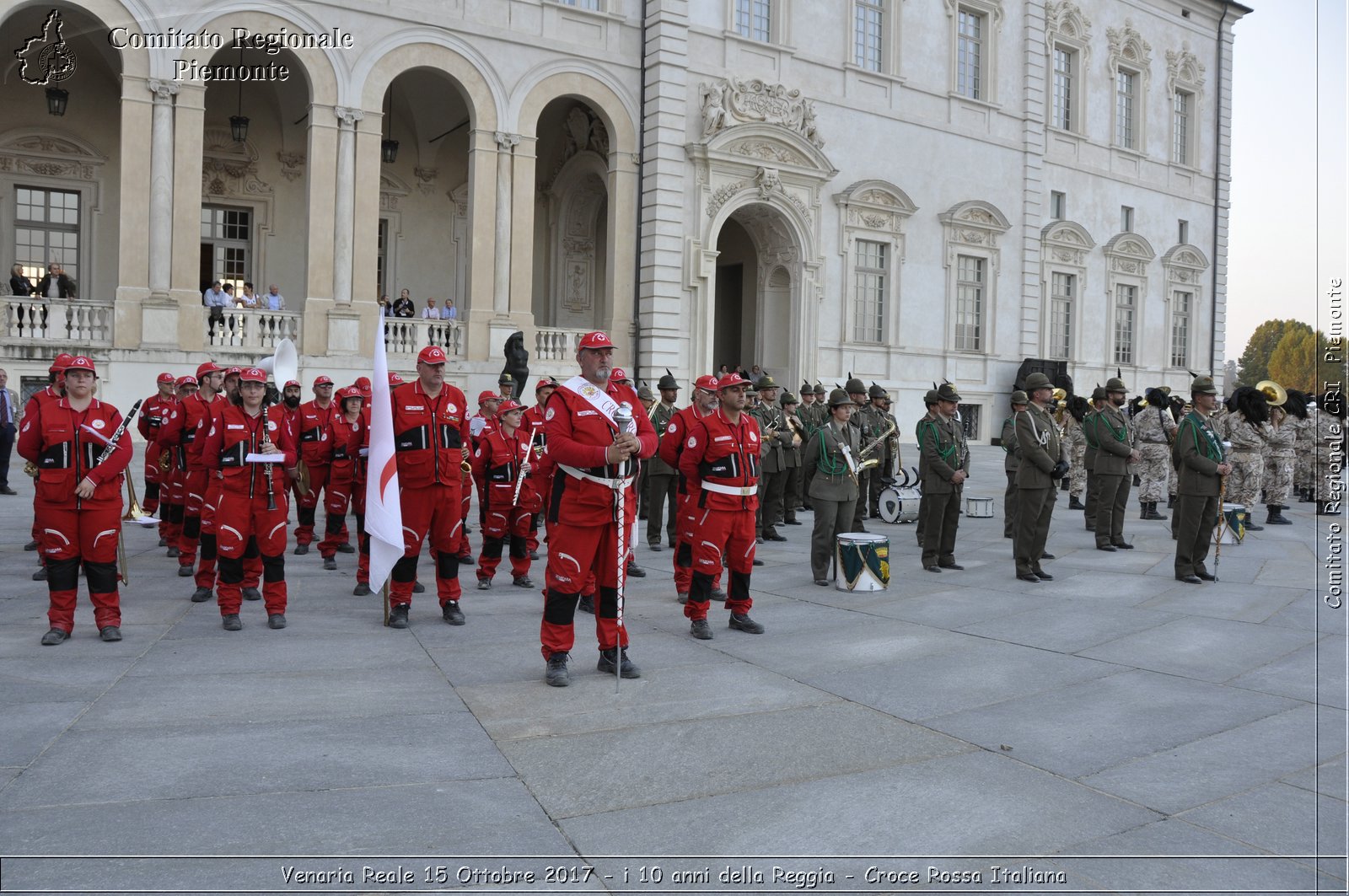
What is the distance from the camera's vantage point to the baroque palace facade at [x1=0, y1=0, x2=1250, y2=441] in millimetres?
20484

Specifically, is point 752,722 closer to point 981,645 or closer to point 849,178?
point 981,645

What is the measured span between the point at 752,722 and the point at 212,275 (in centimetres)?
2331

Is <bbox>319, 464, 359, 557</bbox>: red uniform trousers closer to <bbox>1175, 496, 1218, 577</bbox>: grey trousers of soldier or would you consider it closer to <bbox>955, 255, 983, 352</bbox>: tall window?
<bbox>1175, 496, 1218, 577</bbox>: grey trousers of soldier

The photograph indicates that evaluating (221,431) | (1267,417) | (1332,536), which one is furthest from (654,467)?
(1267,417)

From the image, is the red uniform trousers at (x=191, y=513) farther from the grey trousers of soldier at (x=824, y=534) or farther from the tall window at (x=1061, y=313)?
the tall window at (x=1061, y=313)

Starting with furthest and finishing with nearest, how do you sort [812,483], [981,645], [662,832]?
1. [812,483]
2. [981,645]
3. [662,832]

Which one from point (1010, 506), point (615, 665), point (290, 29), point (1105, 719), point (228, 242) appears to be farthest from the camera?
point (228, 242)

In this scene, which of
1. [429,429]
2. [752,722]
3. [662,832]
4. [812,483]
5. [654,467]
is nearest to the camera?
[662,832]

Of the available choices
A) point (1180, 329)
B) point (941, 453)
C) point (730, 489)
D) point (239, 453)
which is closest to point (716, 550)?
point (730, 489)

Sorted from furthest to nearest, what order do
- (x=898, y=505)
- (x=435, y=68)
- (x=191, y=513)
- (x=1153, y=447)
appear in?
1. (x=435, y=68)
2. (x=1153, y=447)
3. (x=898, y=505)
4. (x=191, y=513)

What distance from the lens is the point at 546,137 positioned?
93.5 feet

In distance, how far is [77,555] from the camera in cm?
755

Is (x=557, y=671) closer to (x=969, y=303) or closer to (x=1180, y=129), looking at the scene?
(x=969, y=303)

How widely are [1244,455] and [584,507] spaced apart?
1340 centimetres
